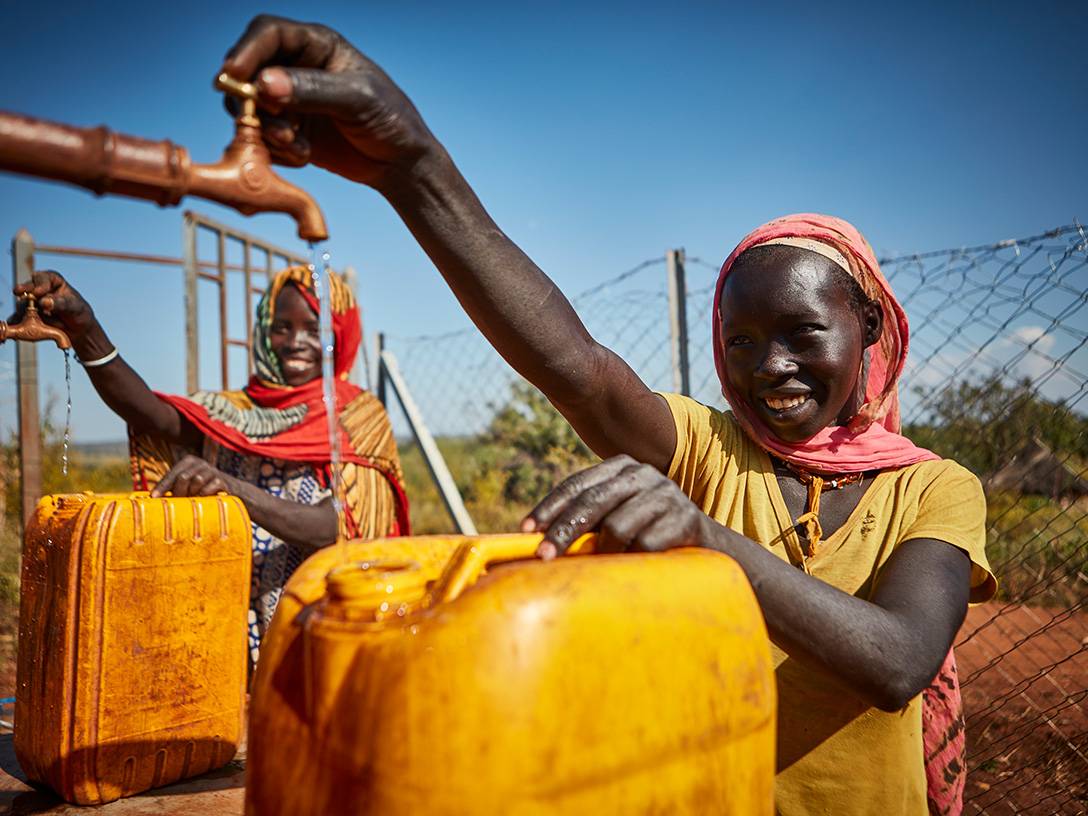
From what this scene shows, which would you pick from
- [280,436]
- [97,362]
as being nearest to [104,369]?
[97,362]

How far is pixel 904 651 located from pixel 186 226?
6251mm

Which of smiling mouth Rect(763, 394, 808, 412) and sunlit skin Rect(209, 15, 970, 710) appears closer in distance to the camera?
sunlit skin Rect(209, 15, 970, 710)

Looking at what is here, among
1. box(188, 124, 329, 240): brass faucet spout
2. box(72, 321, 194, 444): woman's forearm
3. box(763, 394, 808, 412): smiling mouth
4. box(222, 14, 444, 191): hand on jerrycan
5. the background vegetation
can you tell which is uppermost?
box(222, 14, 444, 191): hand on jerrycan

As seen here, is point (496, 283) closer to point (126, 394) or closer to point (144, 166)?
point (144, 166)

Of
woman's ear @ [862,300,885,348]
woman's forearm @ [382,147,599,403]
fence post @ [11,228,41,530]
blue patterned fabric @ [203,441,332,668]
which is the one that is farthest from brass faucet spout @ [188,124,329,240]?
fence post @ [11,228,41,530]

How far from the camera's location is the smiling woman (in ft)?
10.2

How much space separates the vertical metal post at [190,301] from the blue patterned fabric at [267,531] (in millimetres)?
3017

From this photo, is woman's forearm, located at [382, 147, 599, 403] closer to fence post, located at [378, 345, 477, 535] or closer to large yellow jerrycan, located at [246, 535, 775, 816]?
large yellow jerrycan, located at [246, 535, 775, 816]

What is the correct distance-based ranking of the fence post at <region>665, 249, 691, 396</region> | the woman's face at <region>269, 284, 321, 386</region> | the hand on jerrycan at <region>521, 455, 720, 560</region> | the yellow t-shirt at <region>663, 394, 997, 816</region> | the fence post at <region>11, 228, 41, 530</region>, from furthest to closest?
the fence post at <region>11, 228, 41, 530</region> < the fence post at <region>665, 249, 691, 396</region> < the woman's face at <region>269, 284, 321, 386</region> < the yellow t-shirt at <region>663, 394, 997, 816</region> < the hand on jerrycan at <region>521, 455, 720, 560</region>

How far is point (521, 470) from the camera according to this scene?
9.98 meters

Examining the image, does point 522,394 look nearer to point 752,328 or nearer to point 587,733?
point 752,328

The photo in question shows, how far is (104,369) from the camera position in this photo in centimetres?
293

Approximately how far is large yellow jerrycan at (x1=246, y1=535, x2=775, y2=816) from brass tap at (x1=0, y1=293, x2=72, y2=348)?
1.82m

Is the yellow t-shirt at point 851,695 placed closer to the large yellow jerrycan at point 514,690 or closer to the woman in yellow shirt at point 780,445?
the woman in yellow shirt at point 780,445
